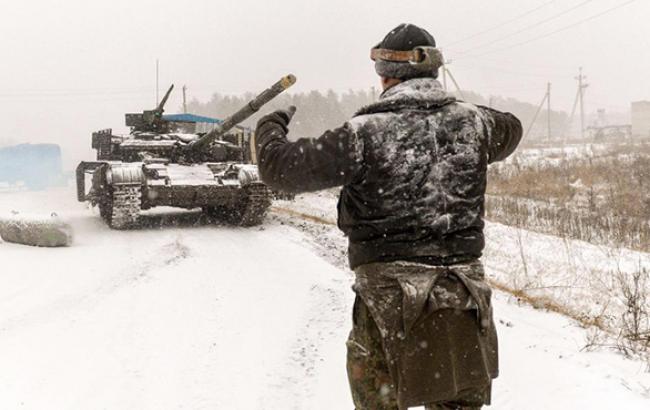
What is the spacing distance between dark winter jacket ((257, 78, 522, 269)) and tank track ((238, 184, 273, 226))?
8870 millimetres

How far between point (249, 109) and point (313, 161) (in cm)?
777

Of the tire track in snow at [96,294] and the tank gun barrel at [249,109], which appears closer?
the tire track in snow at [96,294]

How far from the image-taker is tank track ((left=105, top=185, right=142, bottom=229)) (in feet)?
33.9

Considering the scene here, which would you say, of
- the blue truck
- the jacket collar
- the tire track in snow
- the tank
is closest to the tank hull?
the tank

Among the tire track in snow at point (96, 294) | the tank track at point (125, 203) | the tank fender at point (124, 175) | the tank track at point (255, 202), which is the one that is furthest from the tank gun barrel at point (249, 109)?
the tire track in snow at point (96, 294)

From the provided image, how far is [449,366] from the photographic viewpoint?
6.61 feet

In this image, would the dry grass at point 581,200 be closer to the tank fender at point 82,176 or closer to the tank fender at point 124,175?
the tank fender at point 124,175

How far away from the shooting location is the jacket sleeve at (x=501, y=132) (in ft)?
7.56

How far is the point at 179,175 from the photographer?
11.2m

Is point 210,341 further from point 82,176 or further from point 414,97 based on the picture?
point 82,176

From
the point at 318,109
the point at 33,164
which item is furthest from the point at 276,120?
the point at 318,109

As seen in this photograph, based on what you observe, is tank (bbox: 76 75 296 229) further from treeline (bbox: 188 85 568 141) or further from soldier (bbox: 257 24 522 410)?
treeline (bbox: 188 85 568 141)

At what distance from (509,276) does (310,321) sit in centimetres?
279

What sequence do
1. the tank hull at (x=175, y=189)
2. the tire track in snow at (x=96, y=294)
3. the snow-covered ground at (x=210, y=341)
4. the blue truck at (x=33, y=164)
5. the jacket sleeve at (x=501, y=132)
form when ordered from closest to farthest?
the jacket sleeve at (x=501, y=132), the snow-covered ground at (x=210, y=341), the tire track in snow at (x=96, y=294), the tank hull at (x=175, y=189), the blue truck at (x=33, y=164)
